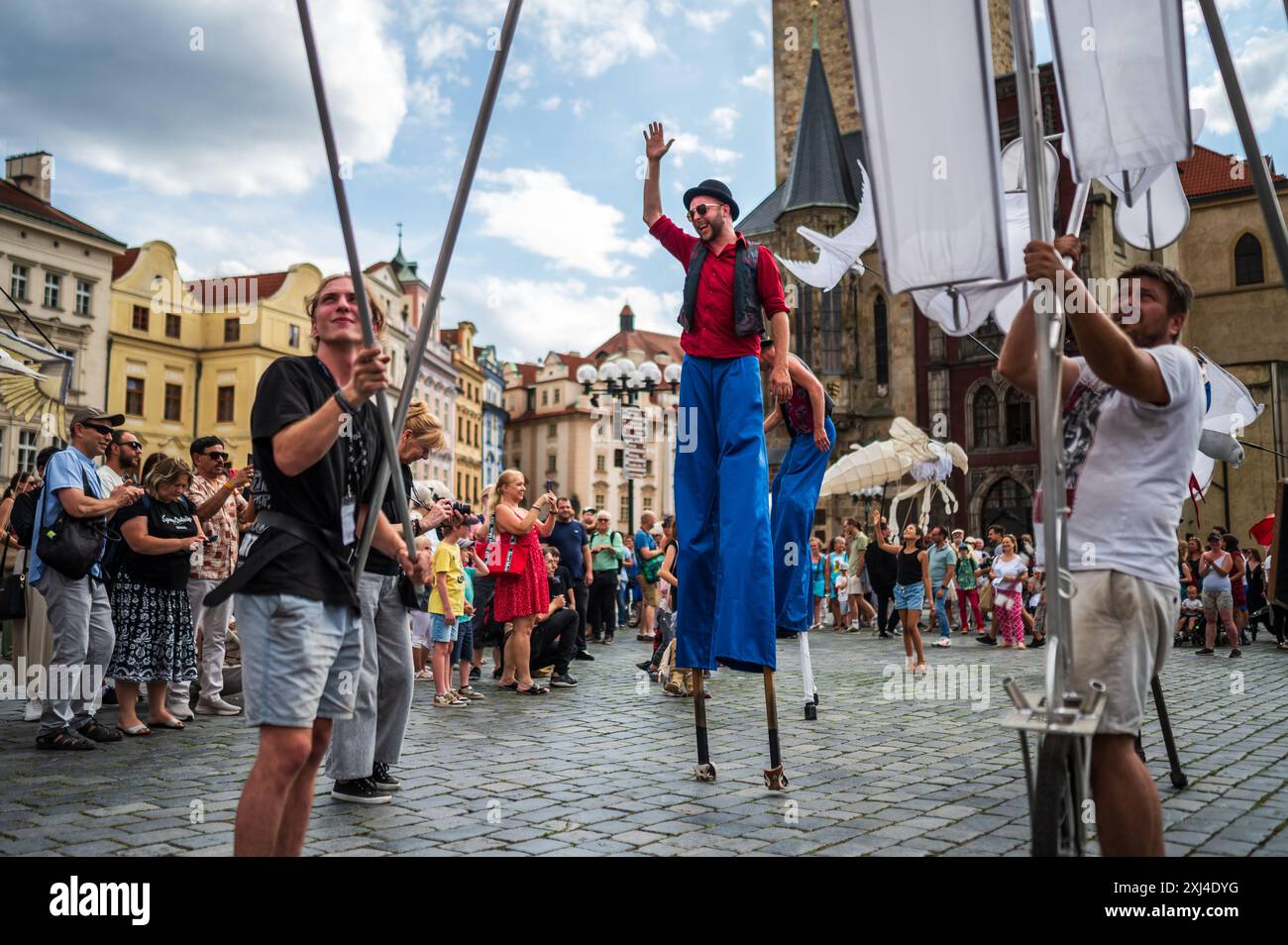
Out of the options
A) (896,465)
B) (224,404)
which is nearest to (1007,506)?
(896,465)

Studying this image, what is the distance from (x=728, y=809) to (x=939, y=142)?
301 centimetres

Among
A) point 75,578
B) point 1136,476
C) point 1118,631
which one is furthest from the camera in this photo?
point 75,578

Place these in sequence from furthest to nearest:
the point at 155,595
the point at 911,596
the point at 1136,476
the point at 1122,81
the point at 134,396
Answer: the point at 134,396, the point at 911,596, the point at 155,595, the point at 1122,81, the point at 1136,476

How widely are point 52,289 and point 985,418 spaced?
38.2 metres

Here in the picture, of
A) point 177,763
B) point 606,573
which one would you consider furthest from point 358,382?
point 606,573

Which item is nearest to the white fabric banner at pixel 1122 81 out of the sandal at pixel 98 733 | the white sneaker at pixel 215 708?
the sandal at pixel 98 733

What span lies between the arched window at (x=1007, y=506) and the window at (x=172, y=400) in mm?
36475

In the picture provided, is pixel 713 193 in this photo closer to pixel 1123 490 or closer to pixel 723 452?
pixel 723 452

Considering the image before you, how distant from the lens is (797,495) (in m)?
6.52

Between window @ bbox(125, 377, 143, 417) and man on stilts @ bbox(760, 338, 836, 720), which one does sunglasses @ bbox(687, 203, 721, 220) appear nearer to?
man on stilts @ bbox(760, 338, 836, 720)

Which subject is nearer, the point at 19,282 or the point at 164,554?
the point at 164,554

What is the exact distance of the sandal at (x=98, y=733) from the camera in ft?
23.5
